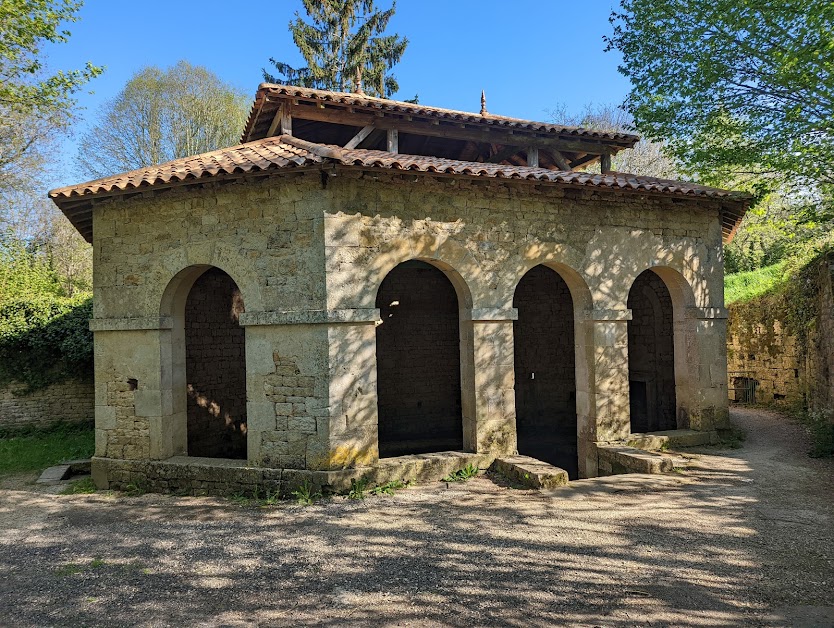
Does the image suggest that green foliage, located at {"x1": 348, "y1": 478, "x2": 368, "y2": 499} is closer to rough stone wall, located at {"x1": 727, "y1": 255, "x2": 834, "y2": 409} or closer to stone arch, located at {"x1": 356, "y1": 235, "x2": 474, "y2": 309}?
stone arch, located at {"x1": 356, "y1": 235, "x2": 474, "y2": 309}

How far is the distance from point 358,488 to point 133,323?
4.21m

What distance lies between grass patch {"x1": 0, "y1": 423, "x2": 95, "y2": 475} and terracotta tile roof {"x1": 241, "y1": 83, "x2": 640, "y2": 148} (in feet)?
24.0

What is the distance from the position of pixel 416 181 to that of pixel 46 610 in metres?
6.15

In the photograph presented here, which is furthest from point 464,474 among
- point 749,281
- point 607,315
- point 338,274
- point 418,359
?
point 749,281

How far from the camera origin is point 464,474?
7449 millimetres

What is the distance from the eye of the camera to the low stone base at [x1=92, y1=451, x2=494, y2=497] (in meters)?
6.73

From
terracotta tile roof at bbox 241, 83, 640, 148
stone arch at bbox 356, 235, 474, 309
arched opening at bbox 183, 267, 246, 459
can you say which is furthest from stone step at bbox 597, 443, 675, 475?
arched opening at bbox 183, 267, 246, 459

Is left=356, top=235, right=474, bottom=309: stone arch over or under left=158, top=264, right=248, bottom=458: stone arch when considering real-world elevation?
over

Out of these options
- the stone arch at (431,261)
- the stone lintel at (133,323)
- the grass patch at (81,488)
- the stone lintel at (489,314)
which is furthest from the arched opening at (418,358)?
the grass patch at (81,488)

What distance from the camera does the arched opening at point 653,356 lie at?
1076 cm

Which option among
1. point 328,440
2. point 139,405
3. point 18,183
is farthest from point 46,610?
point 18,183

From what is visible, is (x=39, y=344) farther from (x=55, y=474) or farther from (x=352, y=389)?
(x=352, y=389)

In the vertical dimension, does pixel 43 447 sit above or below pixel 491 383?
below

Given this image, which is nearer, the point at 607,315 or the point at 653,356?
the point at 607,315
